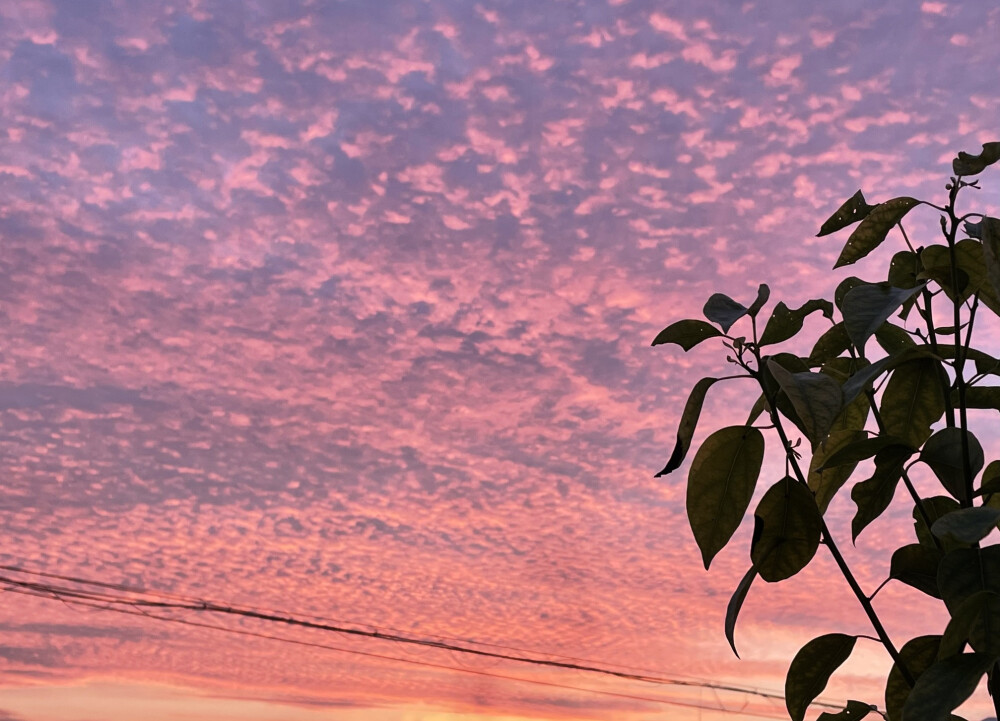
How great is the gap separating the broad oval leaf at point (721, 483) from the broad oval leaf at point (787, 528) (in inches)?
1.3

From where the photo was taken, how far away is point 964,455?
113 cm

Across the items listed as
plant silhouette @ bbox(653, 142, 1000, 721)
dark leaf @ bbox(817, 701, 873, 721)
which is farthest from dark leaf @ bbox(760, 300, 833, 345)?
dark leaf @ bbox(817, 701, 873, 721)

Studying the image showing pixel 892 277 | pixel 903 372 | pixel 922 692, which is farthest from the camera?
pixel 892 277

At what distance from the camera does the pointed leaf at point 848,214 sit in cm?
134

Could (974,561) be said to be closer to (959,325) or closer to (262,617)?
(959,325)

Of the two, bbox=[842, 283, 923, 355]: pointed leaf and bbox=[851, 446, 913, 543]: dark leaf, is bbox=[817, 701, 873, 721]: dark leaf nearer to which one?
bbox=[851, 446, 913, 543]: dark leaf

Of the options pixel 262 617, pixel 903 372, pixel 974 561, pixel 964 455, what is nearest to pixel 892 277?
pixel 903 372

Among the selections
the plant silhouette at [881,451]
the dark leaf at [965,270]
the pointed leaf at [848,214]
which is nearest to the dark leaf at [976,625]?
the plant silhouette at [881,451]

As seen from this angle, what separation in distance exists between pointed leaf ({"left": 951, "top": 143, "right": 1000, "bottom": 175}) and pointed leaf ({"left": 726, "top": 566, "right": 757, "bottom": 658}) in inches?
21.4

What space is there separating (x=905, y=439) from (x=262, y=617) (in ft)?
54.1

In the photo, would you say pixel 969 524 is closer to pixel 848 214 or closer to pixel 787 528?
pixel 787 528

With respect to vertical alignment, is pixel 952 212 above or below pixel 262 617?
below

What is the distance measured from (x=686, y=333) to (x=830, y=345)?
0.34 meters

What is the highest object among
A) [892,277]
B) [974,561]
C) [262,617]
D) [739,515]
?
[262,617]
